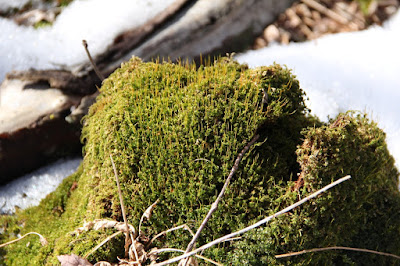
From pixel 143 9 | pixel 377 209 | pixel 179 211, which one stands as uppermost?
pixel 143 9

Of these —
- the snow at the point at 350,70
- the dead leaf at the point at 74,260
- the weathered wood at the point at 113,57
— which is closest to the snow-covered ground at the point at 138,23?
the snow at the point at 350,70

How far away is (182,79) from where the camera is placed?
9.20 ft

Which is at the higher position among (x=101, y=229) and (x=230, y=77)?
(x=230, y=77)

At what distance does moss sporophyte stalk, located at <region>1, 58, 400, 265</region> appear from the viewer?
2.28 metres

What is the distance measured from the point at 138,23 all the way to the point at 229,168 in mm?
2582

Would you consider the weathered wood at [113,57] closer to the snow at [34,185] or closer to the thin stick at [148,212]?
the snow at [34,185]

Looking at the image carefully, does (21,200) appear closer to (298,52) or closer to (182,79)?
(182,79)

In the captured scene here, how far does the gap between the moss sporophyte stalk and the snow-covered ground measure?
4.05ft

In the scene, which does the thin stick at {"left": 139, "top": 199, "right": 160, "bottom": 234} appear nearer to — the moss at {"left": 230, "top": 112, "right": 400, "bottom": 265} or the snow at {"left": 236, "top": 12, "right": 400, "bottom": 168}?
the moss at {"left": 230, "top": 112, "right": 400, "bottom": 265}

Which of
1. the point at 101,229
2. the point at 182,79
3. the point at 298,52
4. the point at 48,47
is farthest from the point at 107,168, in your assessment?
the point at 298,52

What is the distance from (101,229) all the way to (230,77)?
1346 millimetres

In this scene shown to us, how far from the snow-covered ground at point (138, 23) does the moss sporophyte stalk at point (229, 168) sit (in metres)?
1.23

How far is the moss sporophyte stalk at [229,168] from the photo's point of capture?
7.48ft

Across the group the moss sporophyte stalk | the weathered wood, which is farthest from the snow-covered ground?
the moss sporophyte stalk
